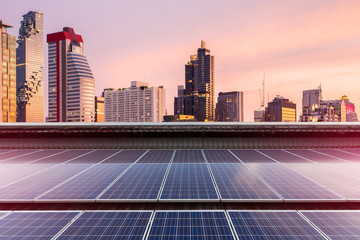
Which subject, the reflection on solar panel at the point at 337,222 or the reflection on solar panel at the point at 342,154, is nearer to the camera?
the reflection on solar panel at the point at 337,222

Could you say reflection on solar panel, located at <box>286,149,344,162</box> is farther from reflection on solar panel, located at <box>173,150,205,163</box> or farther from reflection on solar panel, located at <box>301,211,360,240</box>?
reflection on solar panel, located at <box>173,150,205,163</box>

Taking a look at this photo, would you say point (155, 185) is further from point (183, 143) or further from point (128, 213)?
point (183, 143)

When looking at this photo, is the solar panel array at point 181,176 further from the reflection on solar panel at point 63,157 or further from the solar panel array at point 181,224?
the solar panel array at point 181,224

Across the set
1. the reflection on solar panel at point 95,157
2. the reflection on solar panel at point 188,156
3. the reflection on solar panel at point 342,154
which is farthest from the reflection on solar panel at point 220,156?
the reflection on solar panel at point 342,154

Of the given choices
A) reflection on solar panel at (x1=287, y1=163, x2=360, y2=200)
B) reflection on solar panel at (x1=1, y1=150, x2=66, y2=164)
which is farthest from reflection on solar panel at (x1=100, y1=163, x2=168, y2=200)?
reflection on solar panel at (x1=1, y1=150, x2=66, y2=164)

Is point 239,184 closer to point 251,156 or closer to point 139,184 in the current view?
point 139,184

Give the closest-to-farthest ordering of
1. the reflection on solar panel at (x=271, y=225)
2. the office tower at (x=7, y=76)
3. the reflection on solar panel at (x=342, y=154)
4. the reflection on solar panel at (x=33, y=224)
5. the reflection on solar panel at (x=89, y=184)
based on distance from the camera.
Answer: the reflection on solar panel at (x=271, y=225) → the reflection on solar panel at (x=33, y=224) → the reflection on solar panel at (x=89, y=184) → the reflection on solar panel at (x=342, y=154) → the office tower at (x=7, y=76)
